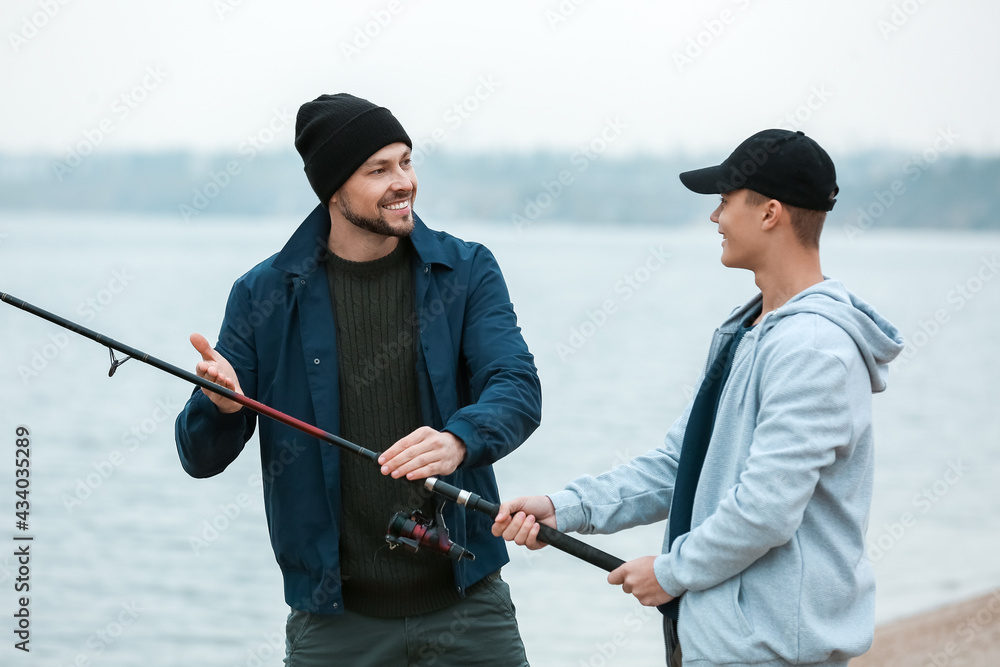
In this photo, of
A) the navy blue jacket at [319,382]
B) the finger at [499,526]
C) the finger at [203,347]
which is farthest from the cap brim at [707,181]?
the finger at [203,347]

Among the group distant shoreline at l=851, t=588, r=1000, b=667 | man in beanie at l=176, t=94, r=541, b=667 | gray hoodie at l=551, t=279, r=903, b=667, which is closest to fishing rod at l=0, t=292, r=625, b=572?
man in beanie at l=176, t=94, r=541, b=667

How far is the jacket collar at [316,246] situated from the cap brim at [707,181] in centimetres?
62

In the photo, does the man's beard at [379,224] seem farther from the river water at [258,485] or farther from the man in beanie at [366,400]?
the river water at [258,485]

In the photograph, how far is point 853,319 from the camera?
1812 millimetres

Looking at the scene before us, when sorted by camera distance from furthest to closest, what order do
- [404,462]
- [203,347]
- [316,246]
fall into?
1. [316,246]
2. [203,347]
3. [404,462]

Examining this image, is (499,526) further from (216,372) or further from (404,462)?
(216,372)

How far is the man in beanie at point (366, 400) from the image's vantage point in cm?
238

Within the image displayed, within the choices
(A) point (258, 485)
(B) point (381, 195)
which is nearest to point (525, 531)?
(B) point (381, 195)

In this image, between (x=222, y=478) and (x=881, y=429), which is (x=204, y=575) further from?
(x=881, y=429)

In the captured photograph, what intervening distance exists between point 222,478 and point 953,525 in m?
7.23

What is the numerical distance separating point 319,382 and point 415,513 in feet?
1.22

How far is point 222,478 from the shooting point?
11.5 m

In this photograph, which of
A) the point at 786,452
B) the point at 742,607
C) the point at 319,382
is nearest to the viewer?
the point at 786,452

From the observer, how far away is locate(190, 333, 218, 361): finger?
2159mm
